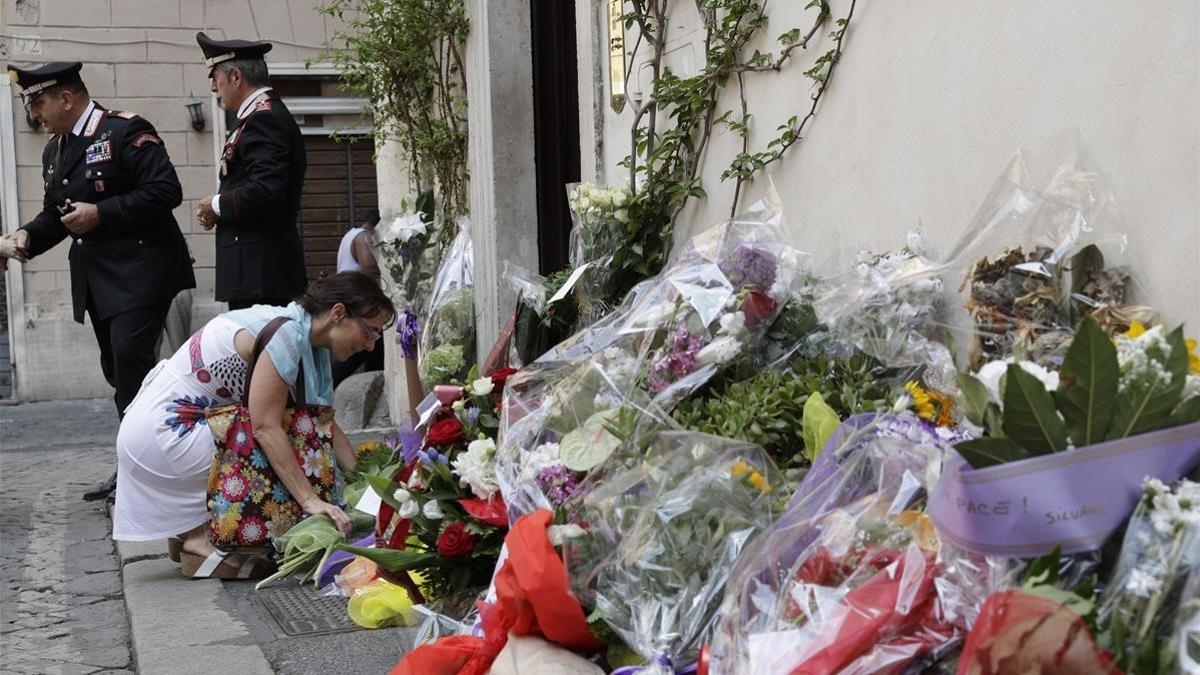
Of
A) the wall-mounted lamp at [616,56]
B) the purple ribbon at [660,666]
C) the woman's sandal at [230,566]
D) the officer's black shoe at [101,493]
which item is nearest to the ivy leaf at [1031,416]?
the purple ribbon at [660,666]

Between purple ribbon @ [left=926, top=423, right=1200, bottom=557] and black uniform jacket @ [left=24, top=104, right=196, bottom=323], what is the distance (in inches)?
198

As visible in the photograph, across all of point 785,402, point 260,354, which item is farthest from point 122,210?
point 785,402

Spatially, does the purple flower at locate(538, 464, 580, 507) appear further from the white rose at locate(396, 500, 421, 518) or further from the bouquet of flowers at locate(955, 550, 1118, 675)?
the bouquet of flowers at locate(955, 550, 1118, 675)

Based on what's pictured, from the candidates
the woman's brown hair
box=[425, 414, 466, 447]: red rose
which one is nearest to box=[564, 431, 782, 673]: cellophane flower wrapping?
box=[425, 414, 466, 447]: red rose

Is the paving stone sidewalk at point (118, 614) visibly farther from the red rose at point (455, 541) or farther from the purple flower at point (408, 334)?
the purple flower at point (408, 334)

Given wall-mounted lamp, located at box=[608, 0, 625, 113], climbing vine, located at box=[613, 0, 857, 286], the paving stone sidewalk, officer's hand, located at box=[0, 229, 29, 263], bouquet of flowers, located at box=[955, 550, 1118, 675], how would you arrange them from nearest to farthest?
bouquet of flowers, located at box=[955, 550, 1118, 675], the paving stone sidewalk, climbing vine, located at box=[613, 0, 857, 286], wall-mounted lamp, located at box=[608, 0, 625, 113], officer's hand, located at box=[0, 229, 29, 263]

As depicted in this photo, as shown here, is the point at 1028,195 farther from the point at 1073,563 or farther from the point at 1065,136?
the point at 1073,563

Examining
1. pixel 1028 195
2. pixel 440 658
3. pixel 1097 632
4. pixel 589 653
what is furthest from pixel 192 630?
pixel 1097 632

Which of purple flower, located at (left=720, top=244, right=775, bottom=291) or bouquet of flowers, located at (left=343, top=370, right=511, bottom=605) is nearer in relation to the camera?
purple flower, located at (left=720, top=244, right=775, bottom=291)

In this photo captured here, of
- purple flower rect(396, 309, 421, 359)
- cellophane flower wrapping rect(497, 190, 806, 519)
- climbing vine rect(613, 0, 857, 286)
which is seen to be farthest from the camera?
purple flower rect(396, 309, 421, 359)

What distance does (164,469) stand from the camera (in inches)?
192

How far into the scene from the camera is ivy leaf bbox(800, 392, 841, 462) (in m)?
2.79

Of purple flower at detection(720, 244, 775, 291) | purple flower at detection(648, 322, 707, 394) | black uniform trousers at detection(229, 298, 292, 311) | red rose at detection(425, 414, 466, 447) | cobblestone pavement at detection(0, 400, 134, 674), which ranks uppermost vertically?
purple flower at detection(720, 244, 775, 291)

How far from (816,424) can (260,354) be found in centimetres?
252
